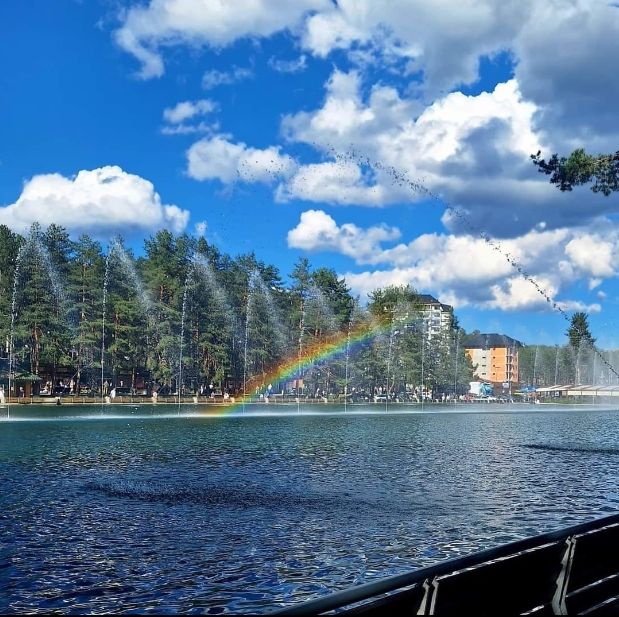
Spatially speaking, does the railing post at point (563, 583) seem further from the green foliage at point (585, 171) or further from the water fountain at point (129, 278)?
the water fountain at point (129, 278)

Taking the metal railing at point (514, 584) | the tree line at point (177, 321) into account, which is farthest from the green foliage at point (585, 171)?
the tree line at point (177, 321)

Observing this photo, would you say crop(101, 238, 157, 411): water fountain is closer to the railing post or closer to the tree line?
the tree line

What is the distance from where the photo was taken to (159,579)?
13242mm

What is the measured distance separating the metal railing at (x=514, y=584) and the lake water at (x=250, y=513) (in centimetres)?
523

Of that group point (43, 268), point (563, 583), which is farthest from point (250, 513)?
point (43, 268)

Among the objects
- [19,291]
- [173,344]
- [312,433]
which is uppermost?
[19,291]

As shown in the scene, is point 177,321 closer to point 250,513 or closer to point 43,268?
point 43,268

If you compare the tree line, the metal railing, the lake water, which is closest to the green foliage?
the lake water

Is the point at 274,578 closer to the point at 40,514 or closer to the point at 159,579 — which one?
the point at 159,579

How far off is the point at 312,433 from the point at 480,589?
43.3 metres

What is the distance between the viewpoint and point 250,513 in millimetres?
19453

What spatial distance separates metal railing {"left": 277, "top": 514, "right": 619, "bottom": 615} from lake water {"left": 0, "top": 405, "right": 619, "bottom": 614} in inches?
206

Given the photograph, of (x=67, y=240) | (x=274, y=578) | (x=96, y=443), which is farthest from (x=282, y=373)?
(x=274, y=578)

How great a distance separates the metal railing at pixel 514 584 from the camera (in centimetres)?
584
